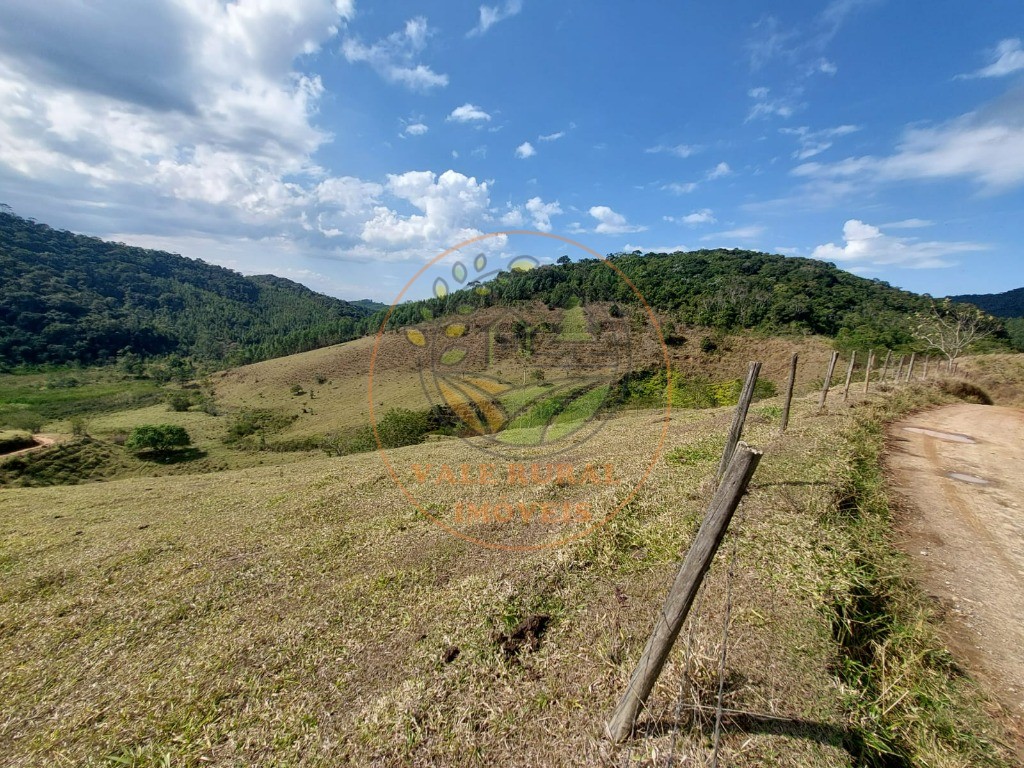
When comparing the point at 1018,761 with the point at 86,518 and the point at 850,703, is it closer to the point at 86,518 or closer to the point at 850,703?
the point at 850,703

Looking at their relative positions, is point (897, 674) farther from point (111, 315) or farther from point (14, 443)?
point (111, 315)

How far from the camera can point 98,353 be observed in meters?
112

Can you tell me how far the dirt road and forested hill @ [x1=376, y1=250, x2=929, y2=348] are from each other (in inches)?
187

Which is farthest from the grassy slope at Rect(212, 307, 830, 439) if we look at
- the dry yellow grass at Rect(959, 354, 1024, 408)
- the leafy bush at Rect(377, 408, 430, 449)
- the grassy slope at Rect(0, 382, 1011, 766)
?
the dry yellow grass at Rect(959, 354, 1024, 408)

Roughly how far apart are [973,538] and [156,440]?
63376 millimetres

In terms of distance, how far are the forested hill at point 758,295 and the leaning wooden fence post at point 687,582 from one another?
3.90 m

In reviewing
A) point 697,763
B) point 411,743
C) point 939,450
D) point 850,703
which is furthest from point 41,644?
point 939,450

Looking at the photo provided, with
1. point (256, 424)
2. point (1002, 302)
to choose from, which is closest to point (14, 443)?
point (256, 424)

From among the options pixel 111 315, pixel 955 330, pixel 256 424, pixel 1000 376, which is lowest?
pixel 256 424

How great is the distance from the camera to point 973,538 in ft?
17.3

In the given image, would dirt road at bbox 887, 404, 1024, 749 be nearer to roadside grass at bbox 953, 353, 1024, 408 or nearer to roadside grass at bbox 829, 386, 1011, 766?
roadside grass at bbox 829, 386, 1011, 766

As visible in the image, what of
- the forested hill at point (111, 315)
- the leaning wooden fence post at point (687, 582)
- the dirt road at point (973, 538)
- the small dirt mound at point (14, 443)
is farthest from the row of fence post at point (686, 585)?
the forested hill at point (111, 315)

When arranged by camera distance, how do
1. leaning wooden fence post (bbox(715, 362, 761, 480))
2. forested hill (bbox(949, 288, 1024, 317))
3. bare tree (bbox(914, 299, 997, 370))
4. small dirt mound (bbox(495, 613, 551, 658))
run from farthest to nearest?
forested hill (bbox(949, 288, 1024, 317))
bare tree (bbox(914, 299, 997, 370))
leaning wooden fence post (bbox(715, 362, 761, 480))
small dirt mound (bbox(495, 613, 551, 658))

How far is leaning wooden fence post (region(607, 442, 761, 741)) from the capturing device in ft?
7.41
